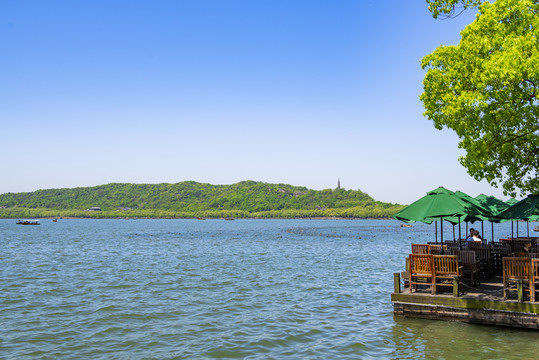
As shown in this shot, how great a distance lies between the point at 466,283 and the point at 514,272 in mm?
2767

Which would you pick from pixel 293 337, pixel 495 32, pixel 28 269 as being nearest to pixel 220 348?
pixel 293 337

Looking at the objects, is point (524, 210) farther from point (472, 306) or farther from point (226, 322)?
point (226, 322)

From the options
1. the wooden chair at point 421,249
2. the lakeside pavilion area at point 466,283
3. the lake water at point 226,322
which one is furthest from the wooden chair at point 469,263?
the lake water at point 226,322

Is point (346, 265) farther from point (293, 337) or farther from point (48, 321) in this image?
point (48, 321)

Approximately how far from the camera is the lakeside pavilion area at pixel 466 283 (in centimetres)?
1281

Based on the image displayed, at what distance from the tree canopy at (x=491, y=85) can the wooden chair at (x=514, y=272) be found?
347cm

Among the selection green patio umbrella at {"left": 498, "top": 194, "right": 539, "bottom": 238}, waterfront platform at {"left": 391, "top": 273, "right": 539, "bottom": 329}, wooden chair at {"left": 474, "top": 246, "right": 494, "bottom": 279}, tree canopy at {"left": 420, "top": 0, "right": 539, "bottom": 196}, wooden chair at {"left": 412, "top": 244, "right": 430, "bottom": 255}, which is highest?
tree canopy at {"left": 420, "top": 0, "right": 539, "bottom": 196}

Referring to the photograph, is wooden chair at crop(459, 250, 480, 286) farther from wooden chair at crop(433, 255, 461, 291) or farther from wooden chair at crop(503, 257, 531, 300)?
wooden chair at crop(503, 257, 531, 300)

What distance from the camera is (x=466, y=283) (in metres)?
15.9

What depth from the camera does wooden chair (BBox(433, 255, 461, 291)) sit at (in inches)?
558

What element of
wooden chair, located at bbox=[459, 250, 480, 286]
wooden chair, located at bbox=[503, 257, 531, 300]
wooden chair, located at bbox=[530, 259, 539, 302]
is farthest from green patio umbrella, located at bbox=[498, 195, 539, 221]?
wooden chair, located at bbox=[530, 259, 539, 302]

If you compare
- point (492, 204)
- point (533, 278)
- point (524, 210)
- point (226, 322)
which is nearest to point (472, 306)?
point (533, 278)

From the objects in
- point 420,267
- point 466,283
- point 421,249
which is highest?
point 421,249

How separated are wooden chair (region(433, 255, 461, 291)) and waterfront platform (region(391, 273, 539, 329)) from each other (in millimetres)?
401
